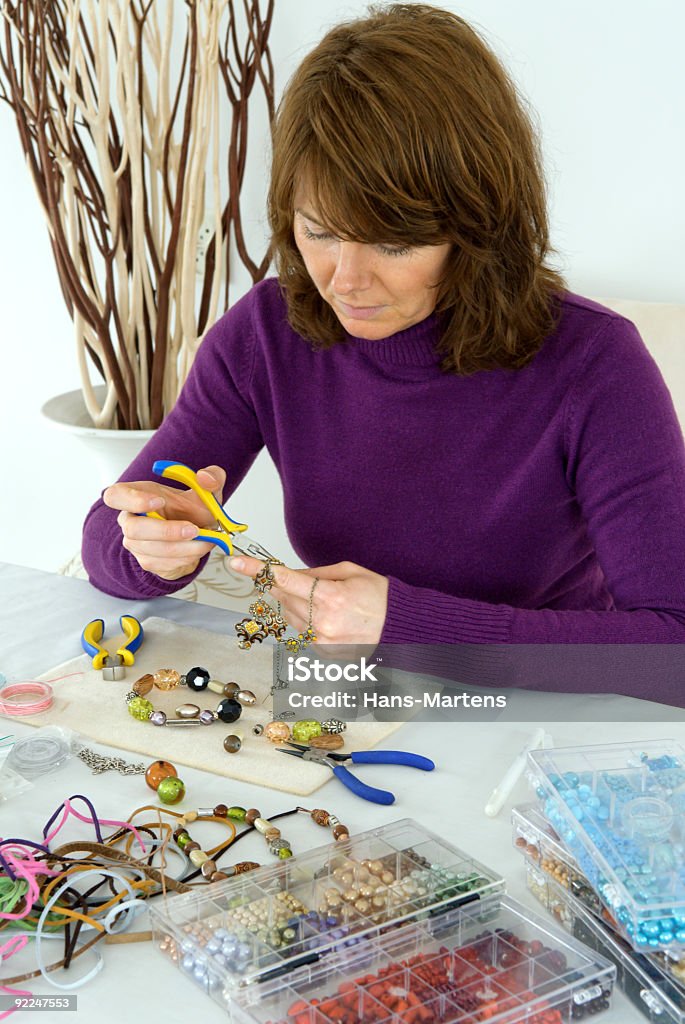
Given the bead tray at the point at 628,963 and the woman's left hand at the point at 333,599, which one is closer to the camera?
the bead tray at the point at 628,963

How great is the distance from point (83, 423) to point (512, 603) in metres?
1.25

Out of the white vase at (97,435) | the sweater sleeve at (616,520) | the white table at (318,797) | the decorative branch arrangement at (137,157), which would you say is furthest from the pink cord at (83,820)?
the decorative branch arrangement at (137,157)

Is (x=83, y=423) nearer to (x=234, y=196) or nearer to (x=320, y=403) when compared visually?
(x=234, y=196)

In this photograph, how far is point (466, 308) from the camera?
1.25 meters

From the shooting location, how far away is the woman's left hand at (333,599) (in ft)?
3.46

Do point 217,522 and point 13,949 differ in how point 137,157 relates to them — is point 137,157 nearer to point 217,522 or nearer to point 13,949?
point 217,522

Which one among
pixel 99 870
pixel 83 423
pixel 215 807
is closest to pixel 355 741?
pixel 215 807

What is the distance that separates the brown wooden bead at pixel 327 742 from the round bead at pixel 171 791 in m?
0.14

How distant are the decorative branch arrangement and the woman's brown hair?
0.97m

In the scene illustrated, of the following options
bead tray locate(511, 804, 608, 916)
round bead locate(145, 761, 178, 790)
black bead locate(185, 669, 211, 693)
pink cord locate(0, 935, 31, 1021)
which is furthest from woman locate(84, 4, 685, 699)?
pink cord locate(0, 935, 31, 1021)

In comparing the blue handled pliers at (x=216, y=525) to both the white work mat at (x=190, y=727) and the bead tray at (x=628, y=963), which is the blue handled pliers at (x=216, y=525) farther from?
the bead tray at (x=628, y=963)

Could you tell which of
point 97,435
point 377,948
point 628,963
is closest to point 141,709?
point 377,948

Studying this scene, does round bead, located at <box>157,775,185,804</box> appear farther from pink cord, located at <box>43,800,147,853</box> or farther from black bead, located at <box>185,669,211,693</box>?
black bead, located at <box>185,669,211,693</box>

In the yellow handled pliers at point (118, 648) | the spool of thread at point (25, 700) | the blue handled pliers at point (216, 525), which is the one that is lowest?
the yellow handled pliers at point (118, 648)
